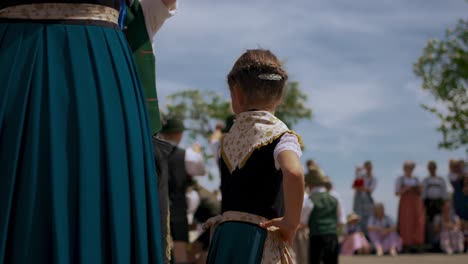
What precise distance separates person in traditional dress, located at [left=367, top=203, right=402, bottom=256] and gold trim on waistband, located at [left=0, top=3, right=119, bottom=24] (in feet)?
51.6

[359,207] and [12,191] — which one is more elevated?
[12,191]

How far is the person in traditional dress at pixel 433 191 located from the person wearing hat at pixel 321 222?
21.3 ft

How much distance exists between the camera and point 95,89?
A: 236 cm

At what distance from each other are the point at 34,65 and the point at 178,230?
19.6 ft

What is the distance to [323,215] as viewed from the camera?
35.8 feet

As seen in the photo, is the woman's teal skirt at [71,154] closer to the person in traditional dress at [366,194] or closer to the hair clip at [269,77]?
the hair clip at [269,77]

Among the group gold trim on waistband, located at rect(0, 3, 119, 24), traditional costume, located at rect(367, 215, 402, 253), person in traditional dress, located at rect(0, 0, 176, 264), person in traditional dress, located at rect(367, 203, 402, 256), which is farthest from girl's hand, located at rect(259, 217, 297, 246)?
traditional costume, located at rect(367, 215, 402, 253)

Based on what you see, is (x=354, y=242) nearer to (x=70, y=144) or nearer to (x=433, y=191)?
(x=433, y=191)

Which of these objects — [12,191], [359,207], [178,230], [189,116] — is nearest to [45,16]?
[12,191]

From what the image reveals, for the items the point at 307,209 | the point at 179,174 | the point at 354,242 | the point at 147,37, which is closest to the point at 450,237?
the point at 354,242

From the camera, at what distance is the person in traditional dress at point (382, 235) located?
17.7m

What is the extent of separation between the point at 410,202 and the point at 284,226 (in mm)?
14587

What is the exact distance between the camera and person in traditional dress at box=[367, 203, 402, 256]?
1773 centimetres

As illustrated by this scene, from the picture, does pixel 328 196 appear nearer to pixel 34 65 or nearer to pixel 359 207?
pixel 359 207
